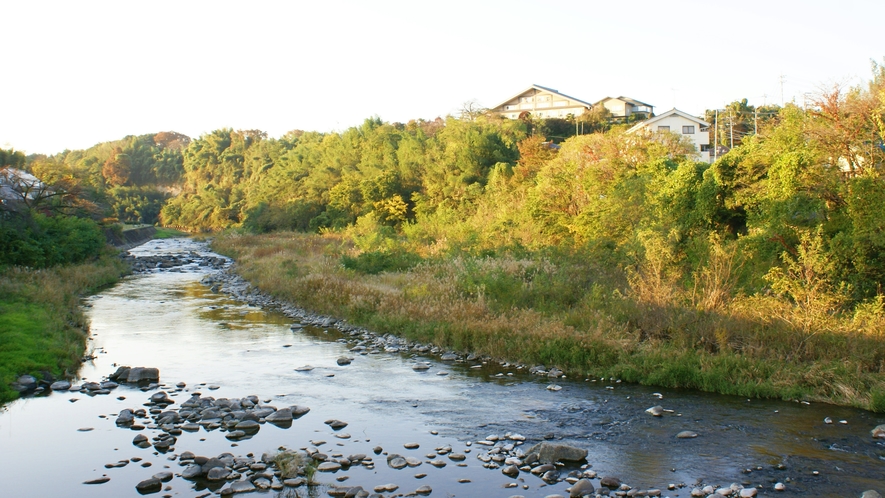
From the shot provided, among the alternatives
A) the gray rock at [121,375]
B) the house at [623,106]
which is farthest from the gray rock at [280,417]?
the house at [623,106]

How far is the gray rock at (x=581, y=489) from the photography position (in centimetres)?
846

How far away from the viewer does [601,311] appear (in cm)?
1644

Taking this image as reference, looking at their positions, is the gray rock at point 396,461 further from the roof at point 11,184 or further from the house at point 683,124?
the house at point 683,124

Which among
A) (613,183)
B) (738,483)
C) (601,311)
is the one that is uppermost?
(613,183)

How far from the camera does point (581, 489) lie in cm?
852

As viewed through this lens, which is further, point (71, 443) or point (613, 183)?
point (613, 183)

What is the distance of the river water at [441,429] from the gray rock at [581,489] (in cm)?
16

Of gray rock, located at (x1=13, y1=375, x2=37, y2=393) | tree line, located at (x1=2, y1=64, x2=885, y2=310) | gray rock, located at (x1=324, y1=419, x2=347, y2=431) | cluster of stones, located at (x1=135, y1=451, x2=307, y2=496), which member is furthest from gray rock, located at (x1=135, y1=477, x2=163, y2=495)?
tree line, located at (x1=2, y1=64, x2=885, y2=310)

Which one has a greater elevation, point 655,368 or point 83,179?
point 83,179

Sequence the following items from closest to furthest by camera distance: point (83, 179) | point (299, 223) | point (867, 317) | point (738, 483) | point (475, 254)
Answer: point (738, 483), point (867, 317), point (475, 254), point (83, 179), point (299, 223)

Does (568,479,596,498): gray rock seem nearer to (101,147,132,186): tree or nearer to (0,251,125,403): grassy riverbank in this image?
(0,251,125,403): grassy riverbank

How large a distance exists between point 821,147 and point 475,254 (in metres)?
14.1

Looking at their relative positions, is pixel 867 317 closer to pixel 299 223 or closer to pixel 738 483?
pixel 738 483

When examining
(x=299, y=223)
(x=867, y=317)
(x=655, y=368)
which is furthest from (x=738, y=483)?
(x=299, y=223)
